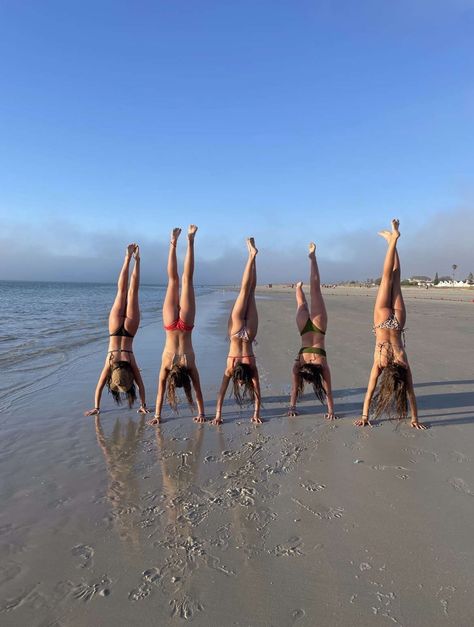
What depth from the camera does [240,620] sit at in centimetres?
Result: 254

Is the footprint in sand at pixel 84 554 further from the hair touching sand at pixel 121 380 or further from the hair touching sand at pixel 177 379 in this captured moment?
the hair touching sand at pixel 121 380

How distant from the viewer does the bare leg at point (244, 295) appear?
7.10 m

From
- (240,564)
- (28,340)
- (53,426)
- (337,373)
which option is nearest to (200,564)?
(240,564)

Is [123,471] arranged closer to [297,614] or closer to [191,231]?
[297,614]

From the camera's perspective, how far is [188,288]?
7016 millimetres

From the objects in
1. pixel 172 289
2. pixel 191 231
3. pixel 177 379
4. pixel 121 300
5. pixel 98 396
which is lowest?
pixel 98 396

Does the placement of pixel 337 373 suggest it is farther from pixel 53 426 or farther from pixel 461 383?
pixel 53 426

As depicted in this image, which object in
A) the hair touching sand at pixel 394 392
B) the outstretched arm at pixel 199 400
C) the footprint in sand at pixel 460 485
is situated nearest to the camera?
the footprint in sand at pixel 460 485

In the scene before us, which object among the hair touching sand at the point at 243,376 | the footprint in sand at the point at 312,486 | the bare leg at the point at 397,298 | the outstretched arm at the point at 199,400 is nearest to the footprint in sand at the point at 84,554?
the footprint in sand at the point at 312,486

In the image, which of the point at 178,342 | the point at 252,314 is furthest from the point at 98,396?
the point at 252,314

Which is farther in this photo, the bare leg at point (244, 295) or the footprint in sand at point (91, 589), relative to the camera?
the bare leg at point (244, 295)

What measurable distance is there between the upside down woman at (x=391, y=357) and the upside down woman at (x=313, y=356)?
2.36ft

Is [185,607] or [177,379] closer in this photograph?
[185,607]

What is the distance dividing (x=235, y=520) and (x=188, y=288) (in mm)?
4117
